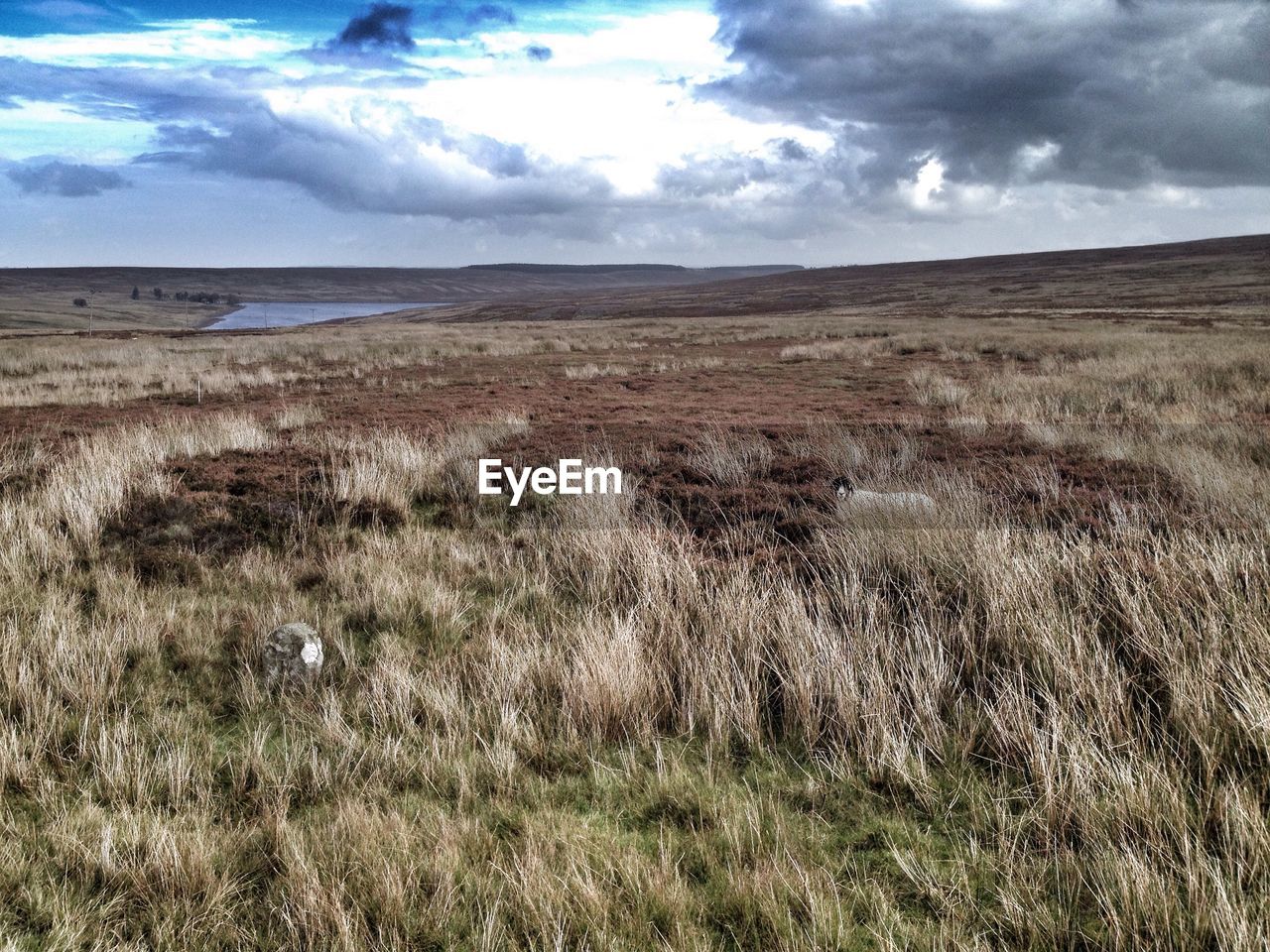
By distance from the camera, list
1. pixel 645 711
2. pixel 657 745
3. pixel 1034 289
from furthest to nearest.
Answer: pixel 1034 289 → pixel 645 711 → pixel 657 745

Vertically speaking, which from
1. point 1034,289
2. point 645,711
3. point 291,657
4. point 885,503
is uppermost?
point 1034,289

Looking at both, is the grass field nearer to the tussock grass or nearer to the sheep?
the tussock grass

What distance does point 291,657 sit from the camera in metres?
4.30

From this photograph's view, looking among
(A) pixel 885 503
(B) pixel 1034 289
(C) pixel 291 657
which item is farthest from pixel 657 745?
(B) pixel 1034 289

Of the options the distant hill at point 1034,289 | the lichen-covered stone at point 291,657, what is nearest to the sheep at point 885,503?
the lichen-covered stone at point 291,657

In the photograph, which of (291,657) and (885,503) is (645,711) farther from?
(885,503)

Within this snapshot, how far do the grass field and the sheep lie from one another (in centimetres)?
19

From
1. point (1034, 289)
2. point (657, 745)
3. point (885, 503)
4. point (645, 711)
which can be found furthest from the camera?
point (1034, 289)

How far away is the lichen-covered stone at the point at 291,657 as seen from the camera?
4227 mm

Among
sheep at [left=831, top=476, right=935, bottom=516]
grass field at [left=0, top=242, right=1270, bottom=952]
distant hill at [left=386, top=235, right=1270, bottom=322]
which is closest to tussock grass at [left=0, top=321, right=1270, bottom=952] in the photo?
grass field at [left=0, top=242, right=1270, bottom=952]

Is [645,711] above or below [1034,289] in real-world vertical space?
below

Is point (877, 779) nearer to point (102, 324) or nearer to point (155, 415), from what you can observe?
point (155, 415)

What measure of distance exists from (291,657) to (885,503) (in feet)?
17.2

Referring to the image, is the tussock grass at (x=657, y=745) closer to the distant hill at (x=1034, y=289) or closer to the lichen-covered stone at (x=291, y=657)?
Answer: the lichen-covered stone at (x=291, y=657)
